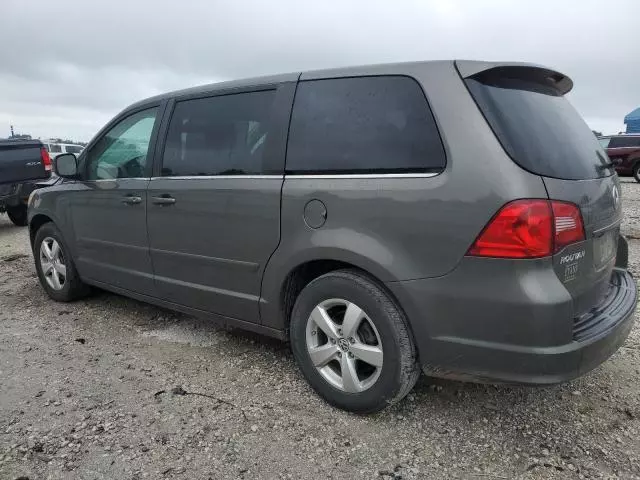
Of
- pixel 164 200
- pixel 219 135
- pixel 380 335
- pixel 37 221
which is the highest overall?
pixel 219 135

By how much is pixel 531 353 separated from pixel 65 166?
3723mm

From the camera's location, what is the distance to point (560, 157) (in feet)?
7.59

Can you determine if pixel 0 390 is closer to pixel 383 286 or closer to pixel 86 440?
pixel 86 440

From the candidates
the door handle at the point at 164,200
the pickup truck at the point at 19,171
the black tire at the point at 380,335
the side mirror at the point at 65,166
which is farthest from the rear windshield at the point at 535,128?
the pickup truck at the point at 19,171

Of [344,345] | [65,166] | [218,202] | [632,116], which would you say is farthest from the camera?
[632,116]

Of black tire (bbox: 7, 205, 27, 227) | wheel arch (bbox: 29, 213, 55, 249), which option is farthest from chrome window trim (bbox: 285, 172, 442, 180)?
black tire (bbox: 7, 205, 27, 227)

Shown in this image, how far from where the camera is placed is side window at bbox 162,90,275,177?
2.98 metres

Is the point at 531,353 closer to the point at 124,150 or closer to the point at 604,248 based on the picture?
the point at 604,248

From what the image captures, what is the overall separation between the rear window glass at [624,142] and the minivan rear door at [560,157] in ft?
53.9

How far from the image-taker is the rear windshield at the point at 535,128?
2.19 metres

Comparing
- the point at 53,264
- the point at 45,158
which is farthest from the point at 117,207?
the point at 45,158

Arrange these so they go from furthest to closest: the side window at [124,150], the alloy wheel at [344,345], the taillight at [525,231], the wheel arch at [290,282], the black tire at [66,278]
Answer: the black tire at [66,278]
the side window at [124,150]
the wheel arch at [290,282]
the alloy wheel at [344,345]
the taillight at [525,231]

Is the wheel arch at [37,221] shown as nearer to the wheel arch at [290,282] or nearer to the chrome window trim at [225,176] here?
the chrome window trim at [225,176]

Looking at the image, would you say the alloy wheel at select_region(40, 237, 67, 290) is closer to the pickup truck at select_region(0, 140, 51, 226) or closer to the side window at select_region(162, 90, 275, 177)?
the side window at select_region(162, 90, 275, 177)
